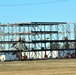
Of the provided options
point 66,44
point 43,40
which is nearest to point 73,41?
point 66,44

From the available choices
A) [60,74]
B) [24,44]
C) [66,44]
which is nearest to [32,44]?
[24,44]

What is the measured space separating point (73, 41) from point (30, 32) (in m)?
17.5

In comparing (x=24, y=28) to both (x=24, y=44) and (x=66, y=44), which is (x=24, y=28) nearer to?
(x=24, y=44)

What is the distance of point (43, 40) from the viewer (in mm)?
143875

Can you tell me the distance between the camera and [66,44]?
5561 inches

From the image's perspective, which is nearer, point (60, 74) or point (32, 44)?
point (60, 74)

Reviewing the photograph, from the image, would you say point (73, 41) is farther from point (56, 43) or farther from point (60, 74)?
point (60, 74)

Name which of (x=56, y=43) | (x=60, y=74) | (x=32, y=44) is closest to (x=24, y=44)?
(x=32, y=44)

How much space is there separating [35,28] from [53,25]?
7.37 meters

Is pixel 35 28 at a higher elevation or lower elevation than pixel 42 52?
higher

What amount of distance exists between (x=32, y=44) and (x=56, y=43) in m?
9.65

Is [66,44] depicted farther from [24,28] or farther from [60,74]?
[60,74]

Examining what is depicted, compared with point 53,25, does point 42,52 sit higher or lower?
lower

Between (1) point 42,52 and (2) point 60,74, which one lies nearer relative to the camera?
(2) point 60,74
